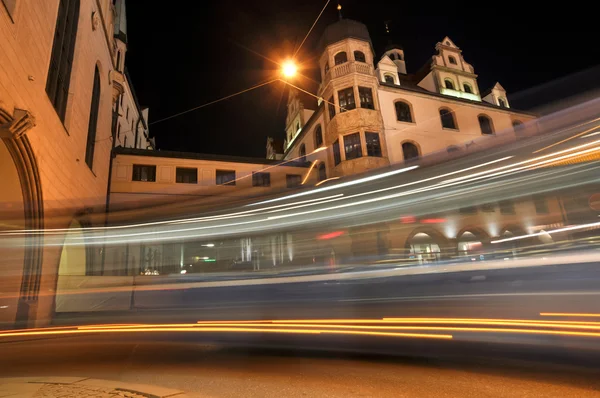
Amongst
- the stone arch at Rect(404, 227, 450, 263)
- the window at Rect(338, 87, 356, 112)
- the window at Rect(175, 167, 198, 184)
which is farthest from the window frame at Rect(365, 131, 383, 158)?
the stone arch at Rect(404, 227, 450, 263)

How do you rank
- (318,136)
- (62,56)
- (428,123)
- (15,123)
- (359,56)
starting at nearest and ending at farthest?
(15,123)
(62,56)
(359,56)
(428,123)
(318,136)

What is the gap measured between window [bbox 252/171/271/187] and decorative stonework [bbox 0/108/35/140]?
641 inches

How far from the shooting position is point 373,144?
23.7 m

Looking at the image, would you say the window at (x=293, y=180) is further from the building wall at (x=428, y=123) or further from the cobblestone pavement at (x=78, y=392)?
the cobblestone pavement at (x=78, y=392)

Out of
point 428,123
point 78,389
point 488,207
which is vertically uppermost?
point 428,123

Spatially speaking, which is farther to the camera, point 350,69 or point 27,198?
point 350,69

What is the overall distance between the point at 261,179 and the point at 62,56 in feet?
47.0

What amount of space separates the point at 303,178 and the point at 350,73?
8740 mm

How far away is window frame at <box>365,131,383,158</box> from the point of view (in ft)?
76.8

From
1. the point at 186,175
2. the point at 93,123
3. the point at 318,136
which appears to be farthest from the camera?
the point at 318,136

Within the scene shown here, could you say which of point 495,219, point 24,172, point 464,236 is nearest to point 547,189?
point 495,219

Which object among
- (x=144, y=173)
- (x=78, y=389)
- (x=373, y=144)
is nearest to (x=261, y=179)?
(x=144, y=173)

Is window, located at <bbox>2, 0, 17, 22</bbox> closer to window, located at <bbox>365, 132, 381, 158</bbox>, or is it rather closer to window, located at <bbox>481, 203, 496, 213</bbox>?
window, located at <bbox>481, 203, 496, 213</bbox>

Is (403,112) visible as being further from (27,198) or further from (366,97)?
(27,198)
